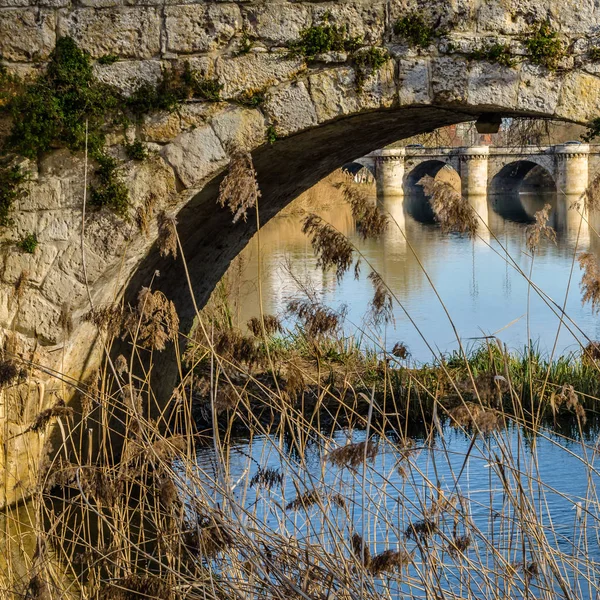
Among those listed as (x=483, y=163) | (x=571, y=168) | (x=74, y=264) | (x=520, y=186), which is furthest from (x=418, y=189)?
(x=74, y=264)

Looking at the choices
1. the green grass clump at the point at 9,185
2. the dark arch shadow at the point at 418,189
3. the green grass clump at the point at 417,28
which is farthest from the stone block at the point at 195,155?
the dark arch shadow at the point at 418,189

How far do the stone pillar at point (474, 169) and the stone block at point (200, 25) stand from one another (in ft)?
104

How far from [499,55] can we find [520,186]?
127ft

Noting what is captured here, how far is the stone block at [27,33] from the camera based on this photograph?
4.39 metres

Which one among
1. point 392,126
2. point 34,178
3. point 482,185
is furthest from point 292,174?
point 482,185

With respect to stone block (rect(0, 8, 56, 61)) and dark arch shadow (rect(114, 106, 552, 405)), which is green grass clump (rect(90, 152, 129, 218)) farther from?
Result: stone block (rect(0, 8, 56, 61))

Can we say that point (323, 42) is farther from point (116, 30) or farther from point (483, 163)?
point (483, 163)

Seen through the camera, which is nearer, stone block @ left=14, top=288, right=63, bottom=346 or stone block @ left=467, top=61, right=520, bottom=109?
stone block @ left=467, top=61, right=520, bottom=109

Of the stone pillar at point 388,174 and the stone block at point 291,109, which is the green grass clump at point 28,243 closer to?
the stone block at point 291,109

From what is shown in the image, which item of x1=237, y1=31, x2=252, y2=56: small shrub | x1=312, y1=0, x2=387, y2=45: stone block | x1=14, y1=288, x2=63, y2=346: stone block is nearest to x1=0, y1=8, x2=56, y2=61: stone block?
x1=237, y1=31, x2=252, y2=56: small shrub

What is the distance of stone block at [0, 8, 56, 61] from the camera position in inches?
173

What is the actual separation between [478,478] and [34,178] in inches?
114

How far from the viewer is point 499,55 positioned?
4.30 metres

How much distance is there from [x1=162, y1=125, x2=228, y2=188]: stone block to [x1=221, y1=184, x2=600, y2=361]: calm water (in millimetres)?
1419
